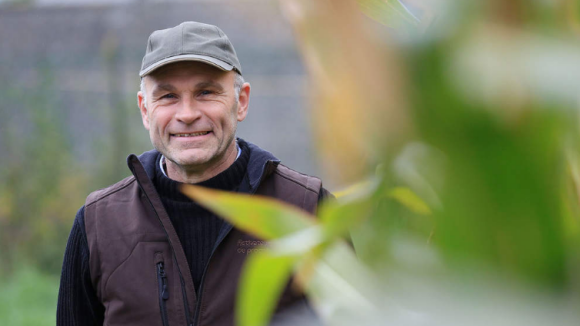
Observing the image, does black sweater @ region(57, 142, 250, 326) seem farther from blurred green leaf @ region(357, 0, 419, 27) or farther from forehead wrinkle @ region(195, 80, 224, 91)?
blurred green leaf @ region(357, 0, 419, 27)

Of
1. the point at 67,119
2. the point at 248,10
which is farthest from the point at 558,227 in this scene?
the point at 67,119

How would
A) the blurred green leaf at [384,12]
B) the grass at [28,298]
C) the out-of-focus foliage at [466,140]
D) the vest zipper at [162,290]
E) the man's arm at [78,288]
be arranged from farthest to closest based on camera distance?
the grass at [28,298], the man's arm at [78,288], the vest zipper at [162,290], the blurred green leaf at [384,12], the out-of-focus foliage at [466,140]

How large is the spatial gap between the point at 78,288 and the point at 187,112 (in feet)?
1.67

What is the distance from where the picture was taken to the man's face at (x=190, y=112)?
1.41 meters

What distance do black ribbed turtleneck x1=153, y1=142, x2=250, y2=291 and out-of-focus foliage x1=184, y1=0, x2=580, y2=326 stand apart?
1.16m

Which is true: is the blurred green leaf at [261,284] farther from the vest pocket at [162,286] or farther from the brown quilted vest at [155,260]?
the vest pocket at [162,286]

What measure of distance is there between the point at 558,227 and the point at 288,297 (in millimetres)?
1086

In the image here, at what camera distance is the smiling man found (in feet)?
4.42

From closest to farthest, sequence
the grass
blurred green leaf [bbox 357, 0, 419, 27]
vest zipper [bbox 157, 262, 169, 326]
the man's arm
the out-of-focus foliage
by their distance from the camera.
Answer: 1. the out-of-focus foliage
2. blurred green leaf [bbox 357, 0, 419, 27]
3. vest zipper [bbox 157, 262, 169, 326]
4. the man's arm
5. the grass

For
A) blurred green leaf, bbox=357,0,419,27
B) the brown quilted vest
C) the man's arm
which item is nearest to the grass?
the man's arm

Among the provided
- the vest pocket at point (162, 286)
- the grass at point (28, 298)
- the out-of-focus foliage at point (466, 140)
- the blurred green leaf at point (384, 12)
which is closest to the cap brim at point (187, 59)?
the vest pocket at point (162, 286)

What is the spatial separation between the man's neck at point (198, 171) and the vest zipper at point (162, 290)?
224 millimetres

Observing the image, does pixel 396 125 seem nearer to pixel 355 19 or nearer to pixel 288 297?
pixel 355 19

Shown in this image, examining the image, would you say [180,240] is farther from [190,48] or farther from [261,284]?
[261,284]
